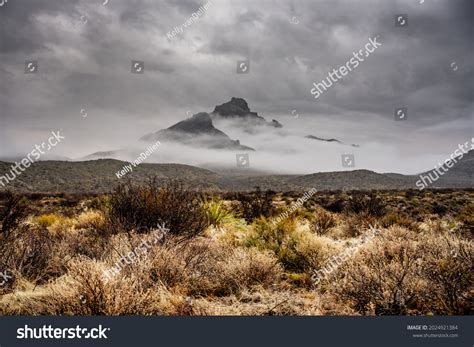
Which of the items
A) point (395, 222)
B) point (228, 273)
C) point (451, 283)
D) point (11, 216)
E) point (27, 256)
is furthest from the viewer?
point (395, 222)

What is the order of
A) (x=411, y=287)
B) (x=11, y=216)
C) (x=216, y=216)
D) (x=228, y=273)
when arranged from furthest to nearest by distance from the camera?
(x=216, y=216) < (x=11, y=216) < (x=228, y=273) < (x=411, y=287)

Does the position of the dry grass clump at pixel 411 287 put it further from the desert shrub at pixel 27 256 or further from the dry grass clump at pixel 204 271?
the desert shrub at pixel 27 256

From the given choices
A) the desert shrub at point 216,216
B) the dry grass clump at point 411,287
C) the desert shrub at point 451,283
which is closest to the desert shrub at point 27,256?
the dry grass clump at point 411,287

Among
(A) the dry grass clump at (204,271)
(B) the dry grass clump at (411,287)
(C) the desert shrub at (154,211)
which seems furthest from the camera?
(C) the desert shrub at (154,211)

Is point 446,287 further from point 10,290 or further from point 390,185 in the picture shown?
point 390,185

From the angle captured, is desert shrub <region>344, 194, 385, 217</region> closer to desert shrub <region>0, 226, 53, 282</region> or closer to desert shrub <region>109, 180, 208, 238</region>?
desert shrub <region>109, 180, 208, 238</region>

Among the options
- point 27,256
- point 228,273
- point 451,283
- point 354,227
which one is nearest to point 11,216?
point 27,256

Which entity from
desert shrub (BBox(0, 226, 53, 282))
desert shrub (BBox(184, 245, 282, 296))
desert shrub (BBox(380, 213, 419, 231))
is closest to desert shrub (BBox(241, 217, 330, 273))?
desert shrub (BBox(184, 245, 282, 296))

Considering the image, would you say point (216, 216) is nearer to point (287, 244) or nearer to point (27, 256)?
point (287, 244)

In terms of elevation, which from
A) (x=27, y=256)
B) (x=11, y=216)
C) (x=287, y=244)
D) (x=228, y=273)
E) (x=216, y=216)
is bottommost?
(x=228, y=273)

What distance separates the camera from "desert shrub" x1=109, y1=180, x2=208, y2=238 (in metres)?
8.69

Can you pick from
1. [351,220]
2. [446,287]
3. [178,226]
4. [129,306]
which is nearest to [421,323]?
[446,287]

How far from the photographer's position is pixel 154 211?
8.78 metres

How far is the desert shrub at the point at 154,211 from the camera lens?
28.5 ft
